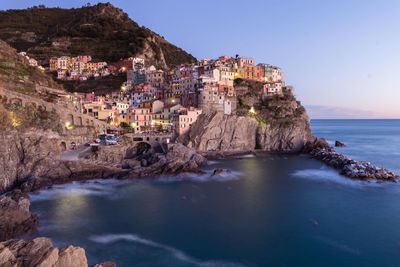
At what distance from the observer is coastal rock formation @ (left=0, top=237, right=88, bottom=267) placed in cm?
1186

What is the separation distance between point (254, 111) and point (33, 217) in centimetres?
3949

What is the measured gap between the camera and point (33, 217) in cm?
2036

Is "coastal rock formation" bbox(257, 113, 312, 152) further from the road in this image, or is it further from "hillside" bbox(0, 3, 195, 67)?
"hillside" bbox(0, 3, 195, 67)

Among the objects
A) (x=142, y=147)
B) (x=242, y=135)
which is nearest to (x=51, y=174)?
(x=142, y=147)

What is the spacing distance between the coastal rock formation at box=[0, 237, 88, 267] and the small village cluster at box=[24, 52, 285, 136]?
33.5 m

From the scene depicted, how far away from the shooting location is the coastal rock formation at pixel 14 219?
18.3m

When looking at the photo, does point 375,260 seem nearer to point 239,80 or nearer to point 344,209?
point 344,209

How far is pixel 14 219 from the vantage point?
19.1m

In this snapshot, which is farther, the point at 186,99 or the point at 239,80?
the point at 239,80

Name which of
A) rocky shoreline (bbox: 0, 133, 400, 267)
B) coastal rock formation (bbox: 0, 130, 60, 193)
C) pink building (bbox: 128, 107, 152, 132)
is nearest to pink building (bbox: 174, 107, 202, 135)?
rocky shoreline (bbox: 0, 133, 400, 267)

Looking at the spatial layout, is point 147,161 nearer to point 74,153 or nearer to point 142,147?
point 142,147

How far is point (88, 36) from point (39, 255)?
3703 inches

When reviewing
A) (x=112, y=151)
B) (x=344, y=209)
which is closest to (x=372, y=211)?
(x=344, y=209)

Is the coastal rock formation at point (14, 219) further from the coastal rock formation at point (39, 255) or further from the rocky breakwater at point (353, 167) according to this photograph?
the rocky breakwater at point (353, 167)
